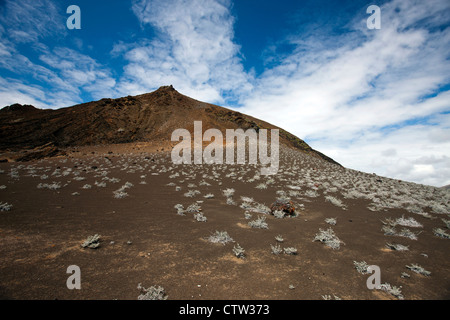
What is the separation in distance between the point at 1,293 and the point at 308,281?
5.42 meters

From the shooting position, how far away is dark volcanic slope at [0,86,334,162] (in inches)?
1412

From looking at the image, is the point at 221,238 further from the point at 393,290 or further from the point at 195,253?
the point at 393,290

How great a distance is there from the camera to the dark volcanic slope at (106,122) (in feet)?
118

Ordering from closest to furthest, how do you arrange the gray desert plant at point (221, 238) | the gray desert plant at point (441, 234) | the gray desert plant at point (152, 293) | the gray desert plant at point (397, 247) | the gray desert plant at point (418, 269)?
1. the gray desert plant at point (152, 293)
2. the gray desert plant at point (418, 269)
3. the gray desert plant at point (397, 247)
4. the gray desert plant at point (221, 238)
5. the gray desert plant at point (441, 234)

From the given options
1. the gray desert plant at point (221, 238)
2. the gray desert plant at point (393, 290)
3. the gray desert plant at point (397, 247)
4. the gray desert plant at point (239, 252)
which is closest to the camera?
the gray desert plant at point (393, 290)

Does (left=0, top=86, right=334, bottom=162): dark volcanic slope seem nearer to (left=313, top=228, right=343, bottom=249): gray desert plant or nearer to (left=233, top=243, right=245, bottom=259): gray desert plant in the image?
(left=313, top=228, right=343, bottom=249): gray desert plant

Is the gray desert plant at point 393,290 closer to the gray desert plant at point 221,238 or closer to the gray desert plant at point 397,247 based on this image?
the gray desert plant at point 397,247

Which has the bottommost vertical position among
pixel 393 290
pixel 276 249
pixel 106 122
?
pixel 393 290

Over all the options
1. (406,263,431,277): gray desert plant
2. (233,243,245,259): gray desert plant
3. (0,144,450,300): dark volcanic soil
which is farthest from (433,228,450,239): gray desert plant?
(233,243,245,259): gray desert plant

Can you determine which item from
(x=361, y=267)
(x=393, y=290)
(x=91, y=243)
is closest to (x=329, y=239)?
(x=361, y=267)

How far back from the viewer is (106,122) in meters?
42.0

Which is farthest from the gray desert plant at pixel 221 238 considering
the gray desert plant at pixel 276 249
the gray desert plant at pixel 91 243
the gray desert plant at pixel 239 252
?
the gray desert plant at pixel 91 243
